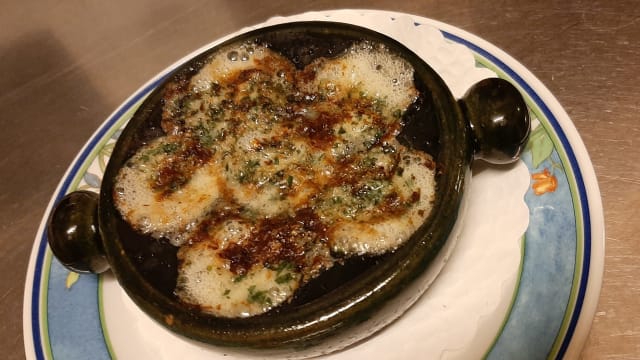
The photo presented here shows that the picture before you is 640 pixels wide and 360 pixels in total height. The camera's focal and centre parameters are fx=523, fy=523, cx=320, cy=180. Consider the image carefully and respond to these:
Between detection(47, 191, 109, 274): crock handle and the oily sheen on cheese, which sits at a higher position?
the oily sheen on cheese

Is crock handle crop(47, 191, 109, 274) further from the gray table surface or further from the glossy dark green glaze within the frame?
the gray table surface

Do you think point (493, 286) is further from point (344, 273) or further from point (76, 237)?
point (76, 237)

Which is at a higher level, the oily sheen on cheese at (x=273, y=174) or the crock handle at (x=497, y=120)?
the crock handle at (x=497, y=120)

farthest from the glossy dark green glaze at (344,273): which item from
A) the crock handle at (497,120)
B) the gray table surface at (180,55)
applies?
the gray table surface at (180,55)

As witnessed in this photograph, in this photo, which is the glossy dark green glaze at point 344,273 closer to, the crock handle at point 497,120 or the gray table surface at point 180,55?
the crock handle at point 497,120

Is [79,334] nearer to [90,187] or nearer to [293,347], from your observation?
[90,187]

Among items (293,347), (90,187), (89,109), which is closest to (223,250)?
(293,347)

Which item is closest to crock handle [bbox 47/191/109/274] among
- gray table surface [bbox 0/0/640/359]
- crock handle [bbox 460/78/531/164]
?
gray table surface [bbox 0/0/640/359]
